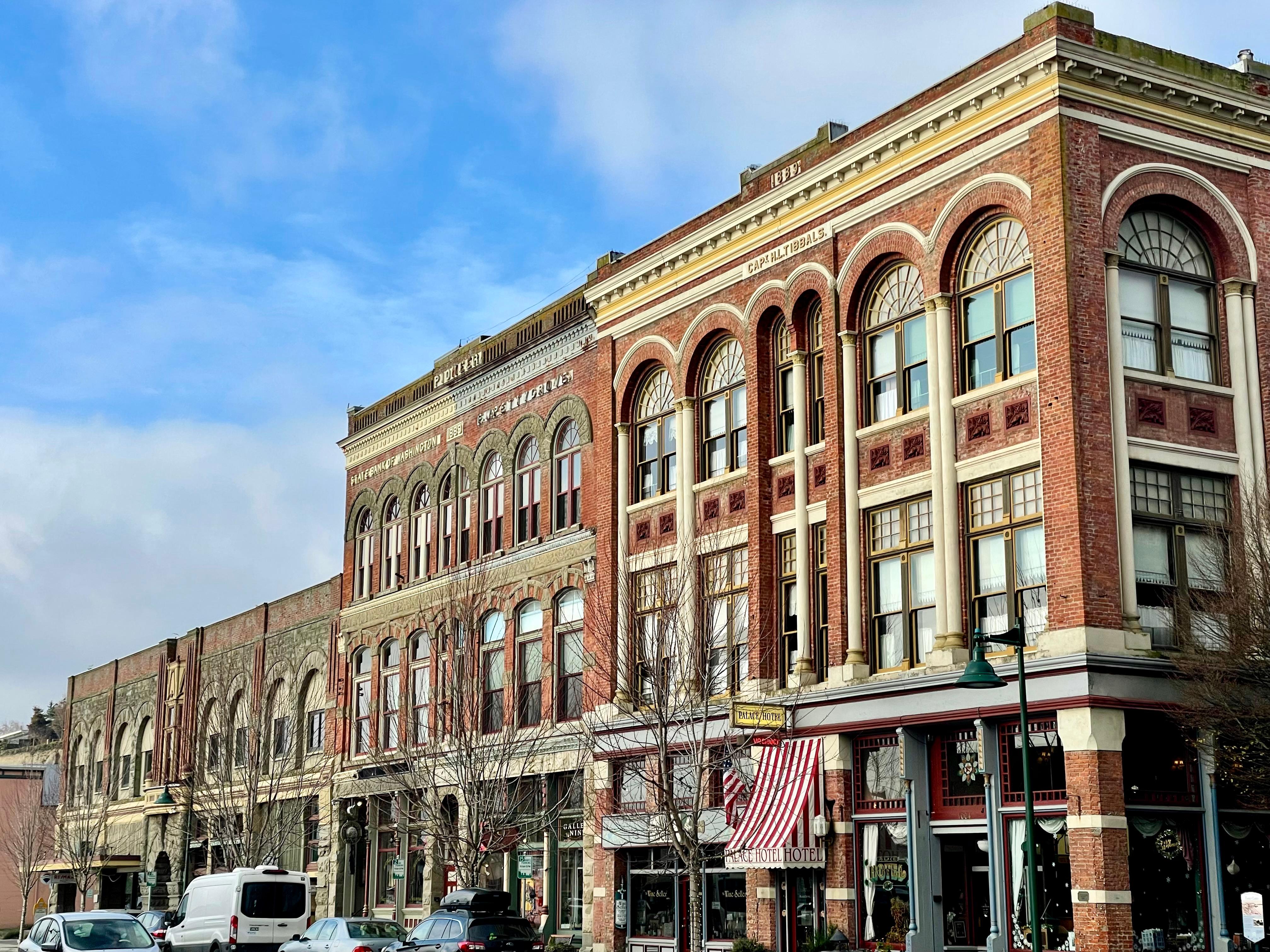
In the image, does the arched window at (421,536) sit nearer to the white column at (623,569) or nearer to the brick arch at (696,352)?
the white column at (623,569)

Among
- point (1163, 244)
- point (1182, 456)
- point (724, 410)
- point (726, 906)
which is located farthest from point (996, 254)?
point (726, 906)

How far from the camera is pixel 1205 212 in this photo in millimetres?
28125

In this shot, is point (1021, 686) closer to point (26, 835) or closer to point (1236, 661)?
point (1236, 661)

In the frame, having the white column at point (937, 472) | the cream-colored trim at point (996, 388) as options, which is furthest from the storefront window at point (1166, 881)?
the cream-colored trim at point (996, 388)

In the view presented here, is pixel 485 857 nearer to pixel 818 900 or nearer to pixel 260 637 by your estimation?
pixel 818 900

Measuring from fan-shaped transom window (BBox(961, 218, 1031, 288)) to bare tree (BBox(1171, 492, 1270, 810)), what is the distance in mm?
5682

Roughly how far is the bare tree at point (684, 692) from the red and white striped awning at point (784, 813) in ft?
2.12

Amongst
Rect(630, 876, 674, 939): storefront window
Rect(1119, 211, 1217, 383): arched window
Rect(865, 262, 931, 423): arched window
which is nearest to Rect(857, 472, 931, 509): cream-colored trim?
Rect(865, 262, 931, 423): arched window

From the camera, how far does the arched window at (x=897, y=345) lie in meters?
29.6

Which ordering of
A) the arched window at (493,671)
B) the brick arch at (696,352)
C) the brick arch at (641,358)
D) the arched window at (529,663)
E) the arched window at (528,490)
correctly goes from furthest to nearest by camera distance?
the arched window at (493,671) < the arched window at (528,490) < the arched window at (529,663) < the brick arch at (641,358) < the brick arch at (696,352)

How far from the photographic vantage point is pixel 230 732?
175 feet

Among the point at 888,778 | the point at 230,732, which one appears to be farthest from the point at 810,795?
the point at 230,732

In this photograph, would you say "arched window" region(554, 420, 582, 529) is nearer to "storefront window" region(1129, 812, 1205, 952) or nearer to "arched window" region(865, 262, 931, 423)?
"arched window" region(865, 262, 931, 423)

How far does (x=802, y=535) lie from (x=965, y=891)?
25.5ft
